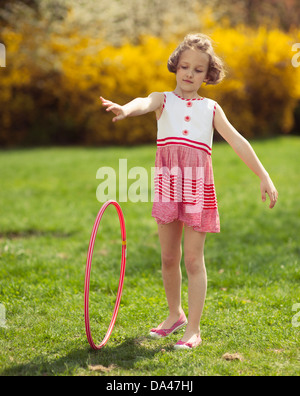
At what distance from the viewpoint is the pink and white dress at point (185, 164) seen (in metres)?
3.01

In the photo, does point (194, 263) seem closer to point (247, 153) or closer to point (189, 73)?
point (247, 153)

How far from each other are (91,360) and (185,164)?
1219mm

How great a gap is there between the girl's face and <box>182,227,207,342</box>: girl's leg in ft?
2.76

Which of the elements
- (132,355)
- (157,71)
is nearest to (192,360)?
(132,355)

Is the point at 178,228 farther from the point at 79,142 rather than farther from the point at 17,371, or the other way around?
the point at 79,142

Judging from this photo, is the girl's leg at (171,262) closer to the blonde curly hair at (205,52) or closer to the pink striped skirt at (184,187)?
the pink striped skirt at (184,187)

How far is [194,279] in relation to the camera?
3.15 m

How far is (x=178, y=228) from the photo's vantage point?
126 inches

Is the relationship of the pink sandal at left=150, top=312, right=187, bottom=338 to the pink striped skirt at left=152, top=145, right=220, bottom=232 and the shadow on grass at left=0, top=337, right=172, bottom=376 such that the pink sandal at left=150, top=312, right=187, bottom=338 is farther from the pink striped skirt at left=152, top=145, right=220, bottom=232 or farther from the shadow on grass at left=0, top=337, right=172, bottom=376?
the pink striped skirt at left=152, top=145, right=220, bottom=232

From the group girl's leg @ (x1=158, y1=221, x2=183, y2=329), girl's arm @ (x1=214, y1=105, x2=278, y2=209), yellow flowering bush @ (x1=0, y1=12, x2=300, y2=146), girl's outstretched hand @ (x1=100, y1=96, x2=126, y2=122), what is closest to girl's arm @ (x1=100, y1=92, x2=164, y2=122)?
girl's outstretched hand @ (x1=100, y1=96, x2=126, y2=122)

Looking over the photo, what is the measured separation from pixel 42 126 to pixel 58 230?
10.3 metres

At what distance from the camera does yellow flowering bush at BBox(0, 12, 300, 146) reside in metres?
13.7

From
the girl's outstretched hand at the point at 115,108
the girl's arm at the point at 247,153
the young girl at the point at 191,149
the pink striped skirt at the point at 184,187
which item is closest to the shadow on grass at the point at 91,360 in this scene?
the young girl at the point at 191,149

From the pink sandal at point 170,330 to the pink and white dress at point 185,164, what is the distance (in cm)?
72
